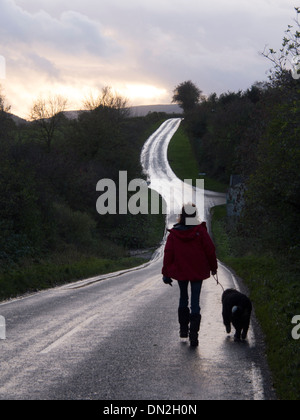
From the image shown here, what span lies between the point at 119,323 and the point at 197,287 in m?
2.81

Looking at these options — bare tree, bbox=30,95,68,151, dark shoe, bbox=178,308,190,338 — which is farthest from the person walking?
bare tree, bbox=30,95,68,151

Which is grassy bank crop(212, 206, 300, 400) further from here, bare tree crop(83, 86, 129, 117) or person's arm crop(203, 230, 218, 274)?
bare tree crop(83, 86, 129, 117)

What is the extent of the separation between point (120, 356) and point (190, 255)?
1.85 m

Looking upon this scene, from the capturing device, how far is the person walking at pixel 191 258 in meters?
9.16

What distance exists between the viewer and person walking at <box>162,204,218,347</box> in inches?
360

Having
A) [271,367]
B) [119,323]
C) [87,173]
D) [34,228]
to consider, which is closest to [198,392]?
[271,367]

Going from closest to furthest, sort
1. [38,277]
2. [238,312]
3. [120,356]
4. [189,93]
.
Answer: [120,356] → [238,312] → [38,277] → [189,93]

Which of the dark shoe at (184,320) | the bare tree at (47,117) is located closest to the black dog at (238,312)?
the dark shoe at (184,320)

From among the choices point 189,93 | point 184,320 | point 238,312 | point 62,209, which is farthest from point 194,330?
point 189,93

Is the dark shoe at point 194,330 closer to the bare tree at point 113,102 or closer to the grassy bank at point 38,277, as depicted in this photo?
the grassy bank at point 38,277

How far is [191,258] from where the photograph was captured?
9164 millimetres

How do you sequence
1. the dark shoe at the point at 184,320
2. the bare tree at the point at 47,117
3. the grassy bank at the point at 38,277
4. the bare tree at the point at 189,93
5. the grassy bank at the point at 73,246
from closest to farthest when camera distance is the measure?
the dark shoe at the point at 184,320
the grassy bank at the point at 38,277
the grassy bank at the point at 73,246
the bare tree at the point at 47,117
the bare tree at the point at 189,93

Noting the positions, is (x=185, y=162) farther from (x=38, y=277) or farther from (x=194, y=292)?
(x=194, y=292)

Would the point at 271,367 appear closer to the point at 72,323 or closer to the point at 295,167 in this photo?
the point at 72,323
